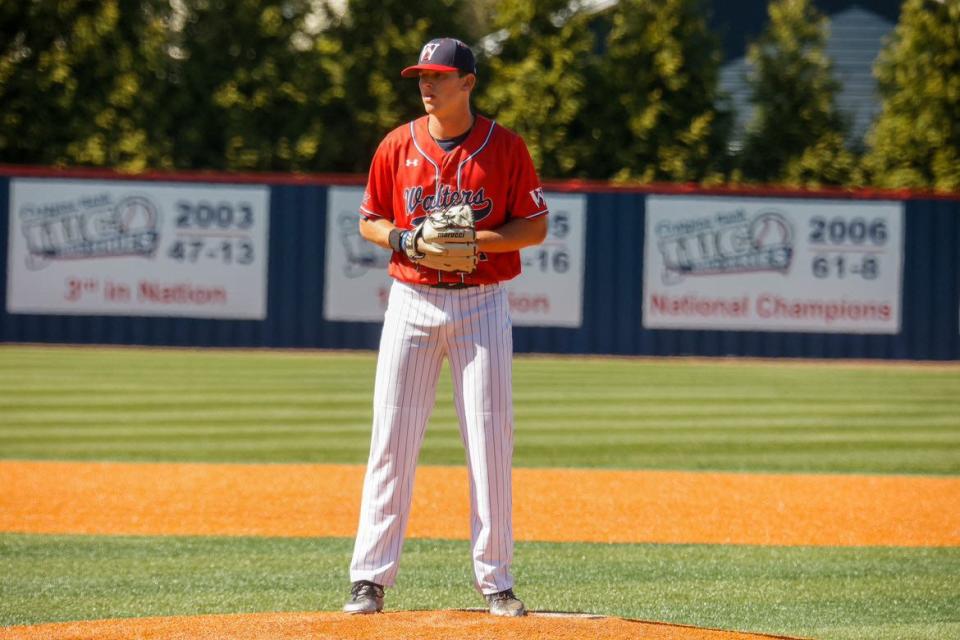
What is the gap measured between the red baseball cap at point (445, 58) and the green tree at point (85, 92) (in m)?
16.3

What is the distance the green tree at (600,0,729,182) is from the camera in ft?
65.4

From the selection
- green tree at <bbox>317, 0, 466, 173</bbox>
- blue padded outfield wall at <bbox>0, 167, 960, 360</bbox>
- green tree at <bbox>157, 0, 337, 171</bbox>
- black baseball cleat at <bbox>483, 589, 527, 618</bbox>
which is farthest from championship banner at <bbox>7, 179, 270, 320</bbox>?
black baseball cleat at <bbox>483, 589, 527, 618</bbox>

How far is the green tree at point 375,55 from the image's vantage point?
20.2m

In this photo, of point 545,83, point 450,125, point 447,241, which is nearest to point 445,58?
point 450,125

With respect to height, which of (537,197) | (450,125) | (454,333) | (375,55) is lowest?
(454,333)

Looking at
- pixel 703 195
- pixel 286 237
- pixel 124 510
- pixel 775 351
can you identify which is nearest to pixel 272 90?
pixel 286 237

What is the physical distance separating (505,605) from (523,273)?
13.7 m

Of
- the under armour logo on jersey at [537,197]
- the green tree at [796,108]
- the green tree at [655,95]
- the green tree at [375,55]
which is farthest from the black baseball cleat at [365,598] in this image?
the green tree at [796,108]

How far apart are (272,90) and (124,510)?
45.8 ft

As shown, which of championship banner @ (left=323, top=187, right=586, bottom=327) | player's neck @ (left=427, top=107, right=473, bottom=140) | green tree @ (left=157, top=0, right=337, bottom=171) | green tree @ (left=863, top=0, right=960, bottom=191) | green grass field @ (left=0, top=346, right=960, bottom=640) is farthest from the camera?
green tree @ (left=157, top=0, right=337, bottom=171)

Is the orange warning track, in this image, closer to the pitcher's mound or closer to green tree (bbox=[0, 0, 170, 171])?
the pitcher's mound

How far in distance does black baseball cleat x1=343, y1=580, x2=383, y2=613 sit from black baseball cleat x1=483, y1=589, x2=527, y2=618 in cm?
35

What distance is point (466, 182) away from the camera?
14.3ft

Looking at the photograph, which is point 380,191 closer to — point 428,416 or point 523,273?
point 428,416
